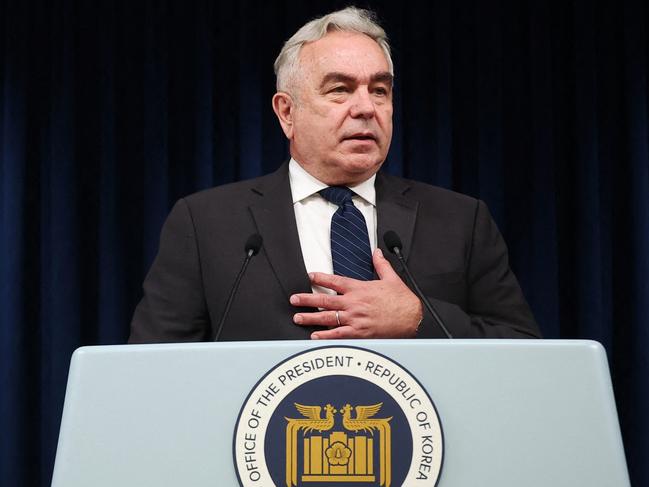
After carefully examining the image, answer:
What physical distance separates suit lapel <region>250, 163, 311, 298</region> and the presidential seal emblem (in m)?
0.64

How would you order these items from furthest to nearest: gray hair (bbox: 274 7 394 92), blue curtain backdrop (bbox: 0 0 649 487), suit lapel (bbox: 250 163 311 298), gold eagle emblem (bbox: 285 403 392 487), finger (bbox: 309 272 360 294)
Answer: blue curtain backdrop (bbox: 0 0 649 487) < gray hair (bbox: 274 7 394 92) < suit lapel (bbox: 250 163 311 298) < finger (bbox: 309 272 360 294) < gold eagle emblem (bbox: 285 403 392 487)

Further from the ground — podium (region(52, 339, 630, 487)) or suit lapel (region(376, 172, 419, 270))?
suit lapel (region(376, 172, 419, 270))

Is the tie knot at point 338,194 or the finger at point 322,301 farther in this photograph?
the tie knot at point 338,194

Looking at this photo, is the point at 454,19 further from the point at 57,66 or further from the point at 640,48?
the point at 57,66

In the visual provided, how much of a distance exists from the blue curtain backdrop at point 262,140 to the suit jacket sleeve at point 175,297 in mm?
1287

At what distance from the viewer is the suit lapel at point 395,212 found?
5.27ft

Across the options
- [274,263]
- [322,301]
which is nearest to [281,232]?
[274,263]

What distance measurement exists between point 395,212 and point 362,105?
211 millimetres

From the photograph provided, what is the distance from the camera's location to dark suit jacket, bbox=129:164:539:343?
5.12 ft

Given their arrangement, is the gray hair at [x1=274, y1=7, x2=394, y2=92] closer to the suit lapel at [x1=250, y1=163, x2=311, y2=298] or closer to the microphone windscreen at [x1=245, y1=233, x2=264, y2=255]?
the suit lapel at [x1=250, y1=163, x2=311, y2=298]

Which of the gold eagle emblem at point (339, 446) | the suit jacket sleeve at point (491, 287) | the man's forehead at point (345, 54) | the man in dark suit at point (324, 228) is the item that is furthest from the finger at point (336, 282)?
the man's forehead at point (345, 54)

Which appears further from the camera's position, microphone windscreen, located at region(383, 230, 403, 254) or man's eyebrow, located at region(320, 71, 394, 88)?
man's eyebrow, located at region(320, 71, 394, 88)

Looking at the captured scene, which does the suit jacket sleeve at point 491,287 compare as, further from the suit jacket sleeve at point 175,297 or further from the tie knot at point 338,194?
Result: the suit jacket sleeve at point 175,297

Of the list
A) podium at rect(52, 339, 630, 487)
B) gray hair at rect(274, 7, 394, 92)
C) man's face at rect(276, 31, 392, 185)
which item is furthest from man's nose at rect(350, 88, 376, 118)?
podium at rect(52, 339, 630, 487)
